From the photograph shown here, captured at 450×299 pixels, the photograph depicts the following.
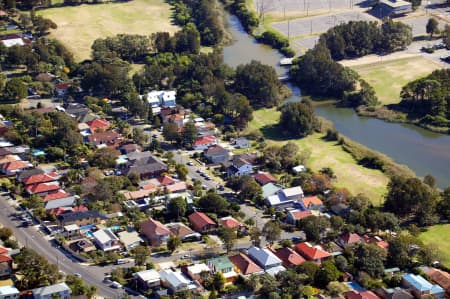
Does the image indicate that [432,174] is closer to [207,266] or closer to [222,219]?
[222,219]

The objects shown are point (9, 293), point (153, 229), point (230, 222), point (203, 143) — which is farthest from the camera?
point (203, 143)

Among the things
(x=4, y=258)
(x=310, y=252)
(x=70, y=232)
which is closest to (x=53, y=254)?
(x=70, y=232)

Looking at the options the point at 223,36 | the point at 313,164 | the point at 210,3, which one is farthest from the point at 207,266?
the point at 210,3

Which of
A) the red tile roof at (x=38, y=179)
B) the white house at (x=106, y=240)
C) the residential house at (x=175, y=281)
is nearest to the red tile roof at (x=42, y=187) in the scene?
the red tile roof at (x=38, y=179)

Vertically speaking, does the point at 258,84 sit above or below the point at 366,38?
below

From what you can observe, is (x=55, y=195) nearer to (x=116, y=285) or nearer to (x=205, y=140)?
(x=116, y=285)

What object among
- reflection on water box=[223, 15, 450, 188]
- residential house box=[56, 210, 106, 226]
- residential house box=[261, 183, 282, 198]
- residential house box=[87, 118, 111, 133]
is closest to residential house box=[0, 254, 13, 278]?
residential house box=[56, 210, 106, 226]

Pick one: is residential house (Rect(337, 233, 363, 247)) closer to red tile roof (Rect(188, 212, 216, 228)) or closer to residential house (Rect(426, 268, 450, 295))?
residential house (Rect(426, 268, 450, 295))

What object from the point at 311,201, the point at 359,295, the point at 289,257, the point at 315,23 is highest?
the point at 315,23
